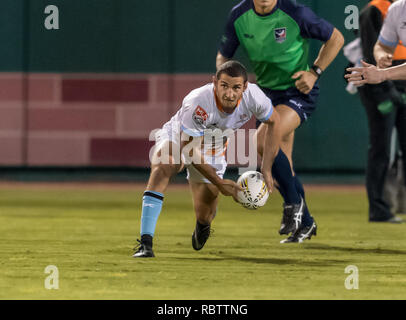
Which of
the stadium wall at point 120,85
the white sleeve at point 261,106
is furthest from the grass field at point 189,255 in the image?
the stadium wall at point 120,85

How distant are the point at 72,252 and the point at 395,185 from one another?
459 cm

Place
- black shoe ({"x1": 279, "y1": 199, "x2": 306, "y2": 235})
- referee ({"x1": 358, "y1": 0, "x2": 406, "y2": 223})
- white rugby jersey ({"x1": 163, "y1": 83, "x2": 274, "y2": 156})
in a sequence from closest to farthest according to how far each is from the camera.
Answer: white rugby jersey ({"x1": 163, "y1": 83, "x2": 274, "y2": 156})
black shoe ({"x1": 279, "y1": 199, "x2": 306, "y2": 235})
referee ({"x1": 358, "y1": 0, "x2": 406, "y2": 223})

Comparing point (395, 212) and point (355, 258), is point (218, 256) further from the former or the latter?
point (395, 212)

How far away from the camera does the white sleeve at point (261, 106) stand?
22.6ft

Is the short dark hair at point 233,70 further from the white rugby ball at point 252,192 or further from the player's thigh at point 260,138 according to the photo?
the player's thigh at point 260,138

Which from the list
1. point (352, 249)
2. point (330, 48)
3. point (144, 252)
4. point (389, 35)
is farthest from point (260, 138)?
point (144, 252)

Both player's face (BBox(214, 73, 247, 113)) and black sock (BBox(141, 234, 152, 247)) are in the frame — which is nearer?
player's face (BBox(214, 73, 247, 113))

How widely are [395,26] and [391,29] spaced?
57mm

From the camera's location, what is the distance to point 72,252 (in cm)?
719

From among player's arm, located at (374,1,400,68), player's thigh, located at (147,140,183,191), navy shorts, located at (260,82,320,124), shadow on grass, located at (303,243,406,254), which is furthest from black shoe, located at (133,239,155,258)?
player's arm, located at (374,1,400,68)

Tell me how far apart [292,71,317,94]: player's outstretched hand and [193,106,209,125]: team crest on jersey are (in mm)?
1279

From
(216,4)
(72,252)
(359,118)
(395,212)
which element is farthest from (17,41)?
(72,252)

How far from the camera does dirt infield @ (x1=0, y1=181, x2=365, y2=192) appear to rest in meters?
14.2

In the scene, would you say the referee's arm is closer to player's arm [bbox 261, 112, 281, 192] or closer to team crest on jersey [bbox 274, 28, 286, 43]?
team crest on jersey [bbox 274, 28, 286, 43]
